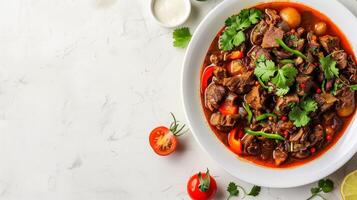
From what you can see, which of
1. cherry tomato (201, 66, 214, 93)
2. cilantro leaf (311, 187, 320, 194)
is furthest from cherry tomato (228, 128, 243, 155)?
cilantro leaf (311, 187, 320, 194)

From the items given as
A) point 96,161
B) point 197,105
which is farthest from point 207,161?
point 96,161

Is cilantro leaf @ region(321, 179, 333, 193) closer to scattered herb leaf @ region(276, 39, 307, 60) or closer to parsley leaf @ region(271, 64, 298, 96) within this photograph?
parsley leaf @ region(271, 64, 298, 96)

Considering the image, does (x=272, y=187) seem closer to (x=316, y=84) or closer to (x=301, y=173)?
(x=301, y=173)

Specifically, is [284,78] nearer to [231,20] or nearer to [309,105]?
[309,105]

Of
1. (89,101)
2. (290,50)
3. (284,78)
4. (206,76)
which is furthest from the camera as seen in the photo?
(89,101)

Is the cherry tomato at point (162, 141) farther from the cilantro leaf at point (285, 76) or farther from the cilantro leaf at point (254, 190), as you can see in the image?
the cilantro leaf at point (285, 76)

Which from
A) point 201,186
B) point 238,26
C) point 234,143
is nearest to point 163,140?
point 201,186
